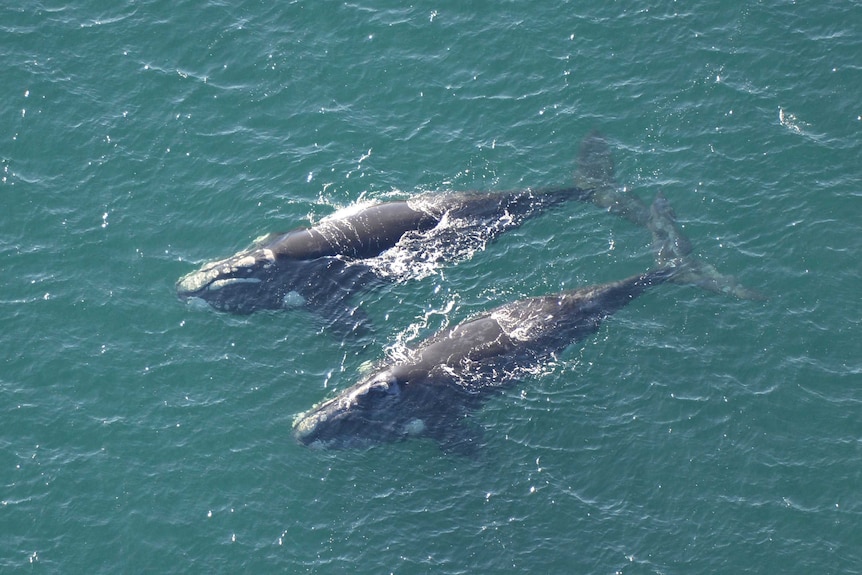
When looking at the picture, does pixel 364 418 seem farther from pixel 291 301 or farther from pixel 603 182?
pixel 603 182

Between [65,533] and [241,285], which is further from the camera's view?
[241,285]

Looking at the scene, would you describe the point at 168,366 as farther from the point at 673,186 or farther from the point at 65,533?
the point at 673,186

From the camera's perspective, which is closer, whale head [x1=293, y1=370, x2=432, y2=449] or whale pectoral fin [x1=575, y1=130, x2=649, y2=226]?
whale head [x1=293, y1=370, x2=432, y2=449]

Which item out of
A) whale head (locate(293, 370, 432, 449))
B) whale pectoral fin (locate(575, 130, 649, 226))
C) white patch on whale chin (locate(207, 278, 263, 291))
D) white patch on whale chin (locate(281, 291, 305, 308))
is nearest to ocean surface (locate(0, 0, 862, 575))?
white patch on whale chin (locate(281, 291, 305, 308))

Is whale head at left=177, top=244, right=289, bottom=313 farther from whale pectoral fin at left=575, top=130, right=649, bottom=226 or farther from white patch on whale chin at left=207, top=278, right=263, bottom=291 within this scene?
whale pectoral fin at left=575, top=130, right=649, bottom=226

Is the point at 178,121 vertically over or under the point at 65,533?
over

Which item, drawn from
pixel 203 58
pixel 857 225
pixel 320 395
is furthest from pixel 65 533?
pixel 857 225
